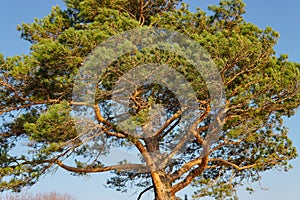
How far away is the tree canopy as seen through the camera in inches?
204

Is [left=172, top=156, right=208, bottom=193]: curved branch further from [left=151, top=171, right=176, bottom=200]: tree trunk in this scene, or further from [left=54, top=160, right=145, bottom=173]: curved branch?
[left=54, top=160, right=145, bottom=173]: curved branch

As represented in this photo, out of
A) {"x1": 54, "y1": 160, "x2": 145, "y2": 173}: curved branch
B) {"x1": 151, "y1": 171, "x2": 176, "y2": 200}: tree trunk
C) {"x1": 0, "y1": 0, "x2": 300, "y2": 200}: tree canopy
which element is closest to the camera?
{"x1": 0, "y1": 0, "x2": 300, "y2": 200}: tree canopy

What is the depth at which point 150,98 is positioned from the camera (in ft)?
18.1

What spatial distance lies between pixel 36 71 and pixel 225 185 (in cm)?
372

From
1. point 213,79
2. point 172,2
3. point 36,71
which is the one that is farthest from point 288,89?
point 36,71

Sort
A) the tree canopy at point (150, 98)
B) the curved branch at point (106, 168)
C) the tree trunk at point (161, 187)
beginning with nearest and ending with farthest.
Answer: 1. the tree canopy at point (150, 98)
2. the tree trunk at point (161, 187)
3. the curved branch at point (106, 168)

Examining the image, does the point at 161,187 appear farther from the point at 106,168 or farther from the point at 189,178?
the point at 106,168

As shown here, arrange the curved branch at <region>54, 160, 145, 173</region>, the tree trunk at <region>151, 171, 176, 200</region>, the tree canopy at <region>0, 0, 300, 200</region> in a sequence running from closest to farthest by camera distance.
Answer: the tree canopy at <region>0, 0, 300, 200</region>, the tree trunk at <region>151, 171, 176, 200</region>, the curved branch at <region>54, 160, 145, 173</region>

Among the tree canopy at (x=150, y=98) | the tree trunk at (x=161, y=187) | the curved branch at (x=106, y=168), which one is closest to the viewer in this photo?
the tree canopy at (x=150, y=98)

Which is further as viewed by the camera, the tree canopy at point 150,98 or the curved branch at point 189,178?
the curved branch at point 189,178

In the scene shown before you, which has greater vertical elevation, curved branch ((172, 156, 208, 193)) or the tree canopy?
the tree canopy

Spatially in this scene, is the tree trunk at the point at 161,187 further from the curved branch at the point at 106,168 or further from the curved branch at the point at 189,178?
the curved branch at the point at 106,168

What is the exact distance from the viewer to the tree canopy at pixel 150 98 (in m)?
5.18

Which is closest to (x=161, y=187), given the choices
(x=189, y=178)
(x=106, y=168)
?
(x=189, y=178)
